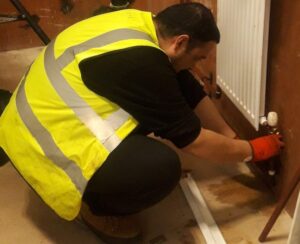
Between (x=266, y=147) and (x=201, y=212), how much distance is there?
1.03ft

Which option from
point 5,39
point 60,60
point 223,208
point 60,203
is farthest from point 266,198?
point 5,39

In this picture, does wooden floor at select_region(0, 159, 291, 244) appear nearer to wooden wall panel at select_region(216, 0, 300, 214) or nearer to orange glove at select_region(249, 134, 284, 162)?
wooden wall panel at select_region(216, 0, 300, 214)

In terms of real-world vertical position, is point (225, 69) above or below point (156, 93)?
below

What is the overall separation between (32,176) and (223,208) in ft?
2.14

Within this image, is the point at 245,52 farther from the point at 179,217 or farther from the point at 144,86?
the point at 179,217

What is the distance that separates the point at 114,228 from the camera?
4.62 ft

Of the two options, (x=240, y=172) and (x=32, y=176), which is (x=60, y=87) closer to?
(x=32, y=176)

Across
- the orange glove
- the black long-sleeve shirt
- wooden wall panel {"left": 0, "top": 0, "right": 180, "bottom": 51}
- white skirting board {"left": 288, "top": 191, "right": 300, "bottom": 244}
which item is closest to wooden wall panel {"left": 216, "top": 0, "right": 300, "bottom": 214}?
the orange glove

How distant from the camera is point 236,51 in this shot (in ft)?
4.85

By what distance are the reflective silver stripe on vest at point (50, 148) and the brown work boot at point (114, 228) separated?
23 cm

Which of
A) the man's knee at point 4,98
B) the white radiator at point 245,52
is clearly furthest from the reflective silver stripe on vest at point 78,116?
the man's knee at point 4,98

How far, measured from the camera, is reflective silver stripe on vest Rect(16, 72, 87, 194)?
1.22 metres

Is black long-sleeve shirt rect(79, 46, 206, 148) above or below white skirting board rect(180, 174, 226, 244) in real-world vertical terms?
above

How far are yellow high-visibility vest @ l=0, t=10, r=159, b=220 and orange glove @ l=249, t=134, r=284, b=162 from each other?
0.42 m
